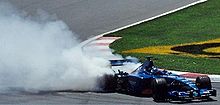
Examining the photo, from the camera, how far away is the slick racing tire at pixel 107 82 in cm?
1580

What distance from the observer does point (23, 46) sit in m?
16.2

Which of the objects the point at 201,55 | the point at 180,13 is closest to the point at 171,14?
the point at 180,13

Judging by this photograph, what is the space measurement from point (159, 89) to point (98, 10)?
20789 millimetres

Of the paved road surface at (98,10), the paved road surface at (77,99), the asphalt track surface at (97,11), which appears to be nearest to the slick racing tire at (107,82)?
the paved road surface at (77,99)

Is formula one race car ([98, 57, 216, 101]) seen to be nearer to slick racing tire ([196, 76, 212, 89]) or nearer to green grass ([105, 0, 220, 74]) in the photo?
slick racing tire ([196, 76, 212, 89])

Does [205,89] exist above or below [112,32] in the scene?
below

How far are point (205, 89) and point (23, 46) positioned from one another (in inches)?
184

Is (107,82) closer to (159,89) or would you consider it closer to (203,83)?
(159,89)

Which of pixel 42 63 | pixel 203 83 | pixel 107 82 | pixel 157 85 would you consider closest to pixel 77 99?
pixel 107 82

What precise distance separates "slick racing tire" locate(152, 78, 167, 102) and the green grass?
15.2 feet

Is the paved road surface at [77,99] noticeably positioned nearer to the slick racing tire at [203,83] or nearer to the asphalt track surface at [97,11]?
the slick racing tire at [203,83]

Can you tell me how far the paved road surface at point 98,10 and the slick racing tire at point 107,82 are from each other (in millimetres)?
12999

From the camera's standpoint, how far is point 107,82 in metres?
15.8

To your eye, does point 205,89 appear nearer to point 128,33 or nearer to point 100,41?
point 100,41
